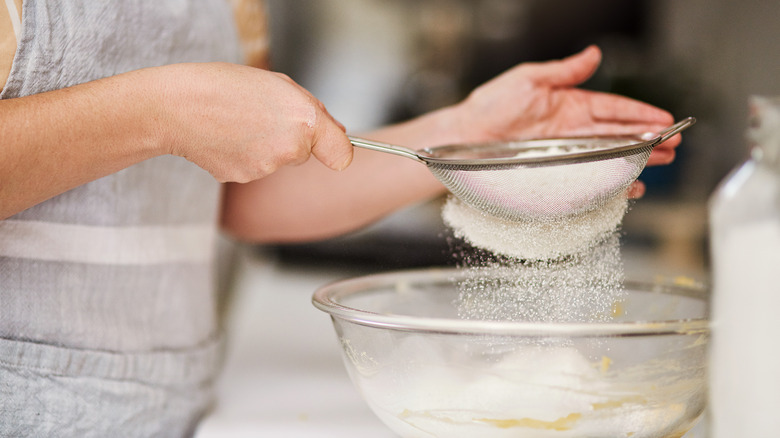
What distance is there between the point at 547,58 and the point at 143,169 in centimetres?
A: 191

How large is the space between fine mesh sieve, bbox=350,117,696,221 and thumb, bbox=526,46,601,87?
0.16m

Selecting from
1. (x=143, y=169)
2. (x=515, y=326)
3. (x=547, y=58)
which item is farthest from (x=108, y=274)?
(x=547, y=58)

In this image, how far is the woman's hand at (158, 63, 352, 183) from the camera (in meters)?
0.44

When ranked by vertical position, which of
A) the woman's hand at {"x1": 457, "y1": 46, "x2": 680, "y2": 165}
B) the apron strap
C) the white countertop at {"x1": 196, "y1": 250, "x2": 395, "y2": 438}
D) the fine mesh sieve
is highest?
the woman's hand at {"x1": 457, "y1": 46, "x2": 680, "y2": 165}

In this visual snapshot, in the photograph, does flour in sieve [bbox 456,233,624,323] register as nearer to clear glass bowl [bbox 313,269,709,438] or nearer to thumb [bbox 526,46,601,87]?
clear glass bowl [bbox 313,269,709,438]

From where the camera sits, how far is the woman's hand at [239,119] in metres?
0.44

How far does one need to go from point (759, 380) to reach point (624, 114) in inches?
14.9

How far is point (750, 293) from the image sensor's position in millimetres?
347

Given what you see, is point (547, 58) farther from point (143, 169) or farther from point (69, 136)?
point (69, 136)

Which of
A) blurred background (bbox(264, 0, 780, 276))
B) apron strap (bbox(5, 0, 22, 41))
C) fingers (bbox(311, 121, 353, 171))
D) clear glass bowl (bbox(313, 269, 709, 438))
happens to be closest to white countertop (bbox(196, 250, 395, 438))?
clear glass bowl (bbox(313, 269, 709, 438))

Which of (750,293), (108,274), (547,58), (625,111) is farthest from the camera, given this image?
(547,58)

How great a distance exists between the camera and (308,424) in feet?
1.87

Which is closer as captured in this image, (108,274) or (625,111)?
(108,274)

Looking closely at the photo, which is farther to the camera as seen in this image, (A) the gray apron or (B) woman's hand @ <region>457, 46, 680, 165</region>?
(B) woman's hand @ <region>457, 46, 680, 165</region>
